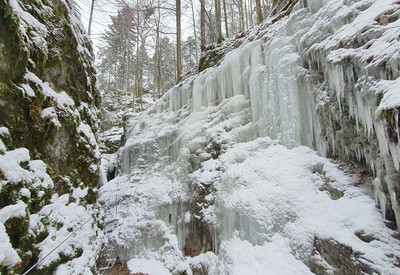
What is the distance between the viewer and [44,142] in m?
4.03

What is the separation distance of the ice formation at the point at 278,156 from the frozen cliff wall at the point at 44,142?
233 centimetres

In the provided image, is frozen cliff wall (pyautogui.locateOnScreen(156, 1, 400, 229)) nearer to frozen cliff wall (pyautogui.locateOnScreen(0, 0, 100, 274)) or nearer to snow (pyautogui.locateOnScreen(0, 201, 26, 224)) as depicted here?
frozen cliff wall (pyautogui.locateOnScreen(0, 0, 100, 274))

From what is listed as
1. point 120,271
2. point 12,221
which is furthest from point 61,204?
point 120,271

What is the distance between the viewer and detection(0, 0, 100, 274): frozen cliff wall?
3029 mm

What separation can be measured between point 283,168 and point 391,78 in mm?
2505

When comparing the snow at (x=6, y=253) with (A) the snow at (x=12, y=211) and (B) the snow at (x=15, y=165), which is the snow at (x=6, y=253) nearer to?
(A) the snow at (x=12, y=211)

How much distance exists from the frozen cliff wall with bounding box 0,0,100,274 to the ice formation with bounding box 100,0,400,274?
7.64ft

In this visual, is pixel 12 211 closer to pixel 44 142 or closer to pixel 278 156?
pixel 44 142

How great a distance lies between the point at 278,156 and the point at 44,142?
4.74 m

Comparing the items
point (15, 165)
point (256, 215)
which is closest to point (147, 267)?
point (256, 215)

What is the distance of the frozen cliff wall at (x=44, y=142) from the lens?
303 cm

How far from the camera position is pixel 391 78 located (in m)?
2.89

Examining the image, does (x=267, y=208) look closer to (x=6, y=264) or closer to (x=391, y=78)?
(x=391, y=78)

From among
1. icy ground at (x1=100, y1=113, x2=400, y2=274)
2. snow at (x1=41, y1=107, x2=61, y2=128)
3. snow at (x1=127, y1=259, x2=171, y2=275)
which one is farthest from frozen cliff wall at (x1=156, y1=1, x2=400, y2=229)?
snow at (x1=41, y1=107, x2=61, y2=128)
